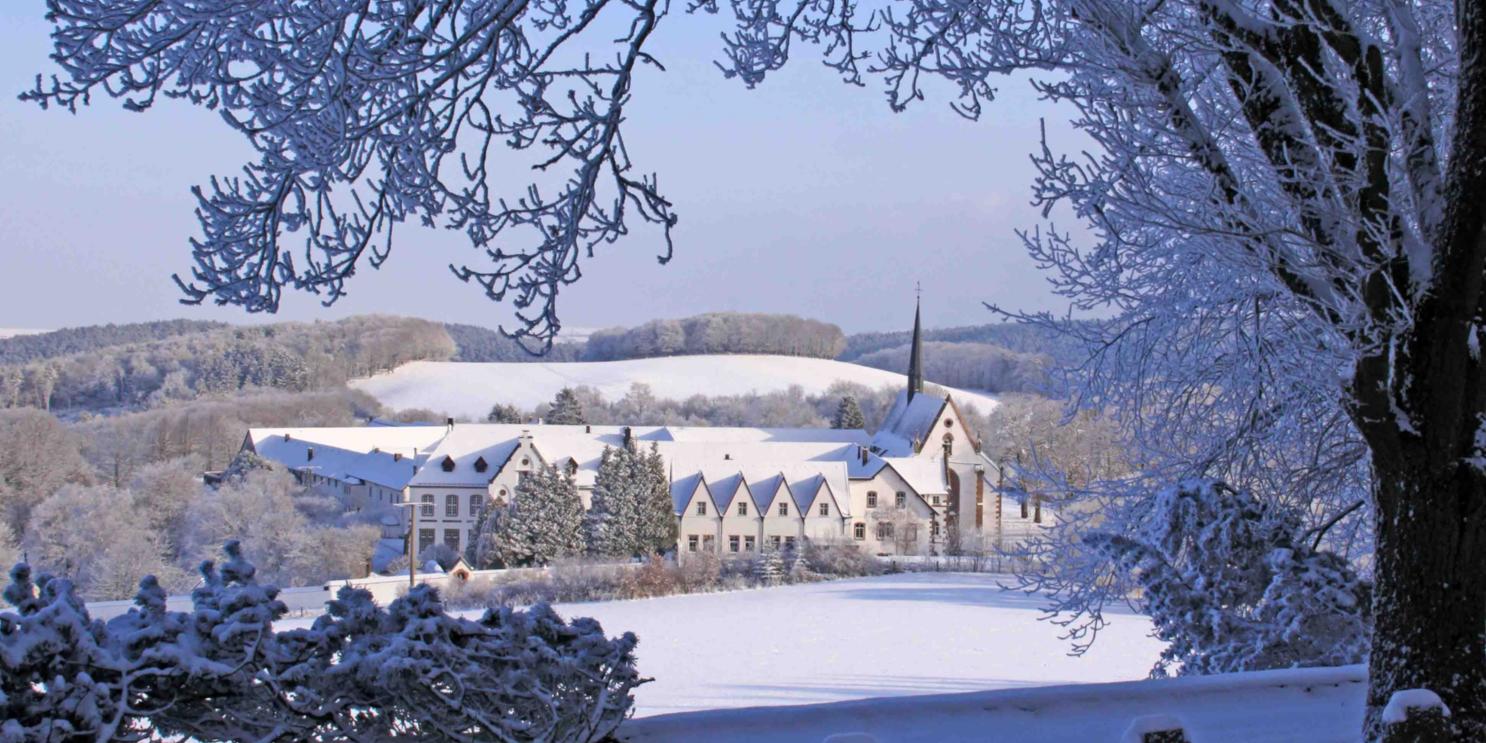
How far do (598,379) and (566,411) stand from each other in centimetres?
823

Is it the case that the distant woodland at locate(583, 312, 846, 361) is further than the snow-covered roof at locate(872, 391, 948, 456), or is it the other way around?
the distant woodland at locate(583, 312, 846, 361)

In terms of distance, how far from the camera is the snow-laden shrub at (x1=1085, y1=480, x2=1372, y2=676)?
5.06 meters

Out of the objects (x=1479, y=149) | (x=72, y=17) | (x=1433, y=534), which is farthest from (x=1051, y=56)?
(x=72, y=17)

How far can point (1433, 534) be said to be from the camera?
10.3 feet

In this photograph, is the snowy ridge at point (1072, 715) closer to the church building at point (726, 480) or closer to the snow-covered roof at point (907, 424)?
the church building at point (726, 480)

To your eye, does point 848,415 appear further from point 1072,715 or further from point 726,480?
point 1072,715

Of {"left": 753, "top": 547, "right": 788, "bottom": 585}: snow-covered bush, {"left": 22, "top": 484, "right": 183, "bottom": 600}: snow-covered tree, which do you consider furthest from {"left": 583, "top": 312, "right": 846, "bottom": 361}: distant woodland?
{"left": 22, "top": 484, "right": 183, "bottom": 600}: snow-covered tree

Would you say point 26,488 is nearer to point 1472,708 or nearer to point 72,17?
point 72,17

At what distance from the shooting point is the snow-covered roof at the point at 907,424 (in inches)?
1459

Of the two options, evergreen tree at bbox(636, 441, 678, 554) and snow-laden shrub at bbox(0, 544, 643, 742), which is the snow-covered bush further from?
snow-laden shrub at bbox(0, 544, 643, 742)

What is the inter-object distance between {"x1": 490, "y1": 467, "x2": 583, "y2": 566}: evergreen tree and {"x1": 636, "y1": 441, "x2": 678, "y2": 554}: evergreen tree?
1750 mm

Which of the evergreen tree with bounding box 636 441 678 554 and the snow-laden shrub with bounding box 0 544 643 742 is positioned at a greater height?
the snow-laden shrub with bounding box 0 544 643 742

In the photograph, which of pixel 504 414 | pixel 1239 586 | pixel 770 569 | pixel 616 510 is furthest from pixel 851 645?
pixel 504 414

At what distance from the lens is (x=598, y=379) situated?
161 ft
